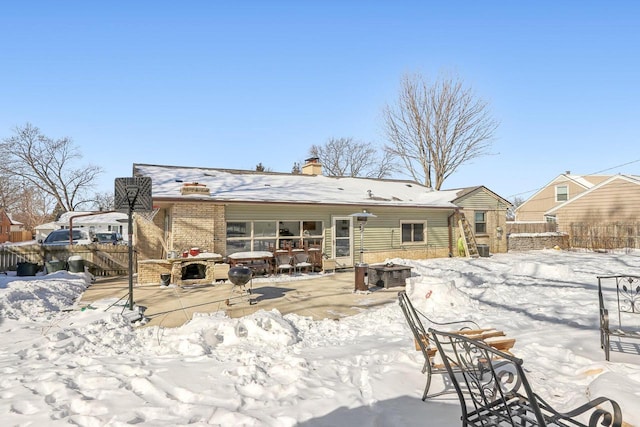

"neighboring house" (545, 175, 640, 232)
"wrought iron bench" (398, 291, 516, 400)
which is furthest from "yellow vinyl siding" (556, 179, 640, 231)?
"wrought iron bench" (398, 291, 516, 400)

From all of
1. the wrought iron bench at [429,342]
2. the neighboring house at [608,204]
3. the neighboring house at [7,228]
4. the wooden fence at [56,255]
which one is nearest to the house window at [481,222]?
the neighboring house at [608,204]

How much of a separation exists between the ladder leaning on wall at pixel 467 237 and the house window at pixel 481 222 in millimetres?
1365

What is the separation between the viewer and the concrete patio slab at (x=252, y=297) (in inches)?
291

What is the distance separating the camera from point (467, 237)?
18.2 metres

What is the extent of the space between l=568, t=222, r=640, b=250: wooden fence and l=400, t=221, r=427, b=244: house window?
38.5 feet

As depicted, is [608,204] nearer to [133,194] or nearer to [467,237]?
[467,237]

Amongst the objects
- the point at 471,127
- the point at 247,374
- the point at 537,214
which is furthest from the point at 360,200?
the point at 537,214

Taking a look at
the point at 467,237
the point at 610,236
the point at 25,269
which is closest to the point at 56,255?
the point at 25,269

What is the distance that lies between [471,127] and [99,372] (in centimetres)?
3004

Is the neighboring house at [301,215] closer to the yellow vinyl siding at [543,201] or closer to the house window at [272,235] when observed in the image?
the house window at [272,235]

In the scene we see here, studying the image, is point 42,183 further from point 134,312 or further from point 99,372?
point 99,372

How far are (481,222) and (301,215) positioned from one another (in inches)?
438

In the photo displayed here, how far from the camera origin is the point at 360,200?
50.7 ft

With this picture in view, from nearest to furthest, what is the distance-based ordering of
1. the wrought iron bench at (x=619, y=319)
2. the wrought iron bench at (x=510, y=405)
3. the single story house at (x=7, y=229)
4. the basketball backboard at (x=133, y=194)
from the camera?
the wrought iron bench at (x=510, y=405)
the wrought iron bench at (x=619, y=319)
the basketball backboard at (x=133, y=194)
the single story house at (x=7, y=229)
